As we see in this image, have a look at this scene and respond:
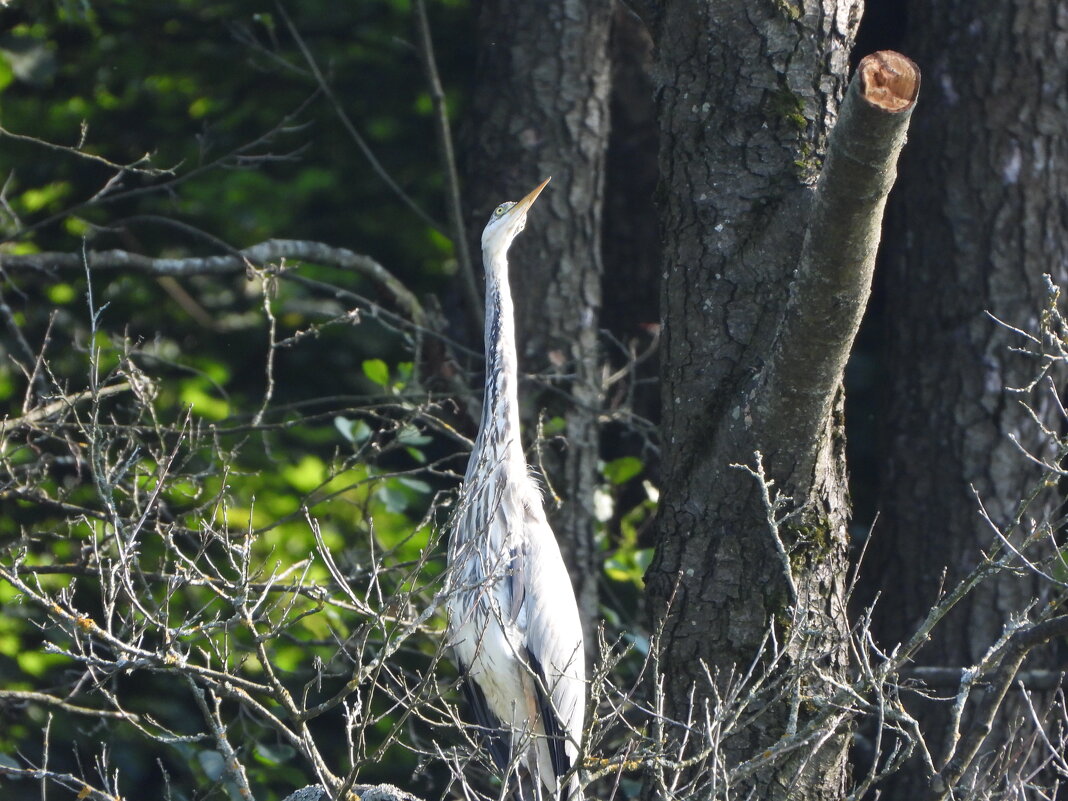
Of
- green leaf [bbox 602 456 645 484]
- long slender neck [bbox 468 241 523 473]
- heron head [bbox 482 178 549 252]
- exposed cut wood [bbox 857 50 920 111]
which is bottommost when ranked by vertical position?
green leaf [bbox 602 456 645 484]

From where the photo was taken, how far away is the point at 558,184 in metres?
5.70

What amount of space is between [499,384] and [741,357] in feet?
4.03

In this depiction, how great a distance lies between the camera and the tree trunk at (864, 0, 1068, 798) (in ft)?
16.0

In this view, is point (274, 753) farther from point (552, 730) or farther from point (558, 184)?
point (558, 184)

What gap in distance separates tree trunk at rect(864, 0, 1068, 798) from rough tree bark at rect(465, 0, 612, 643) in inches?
51.6

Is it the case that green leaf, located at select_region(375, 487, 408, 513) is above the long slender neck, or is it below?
below

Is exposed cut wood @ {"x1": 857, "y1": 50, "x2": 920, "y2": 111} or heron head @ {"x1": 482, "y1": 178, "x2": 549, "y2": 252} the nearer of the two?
exposed cut wood @ {"x1": 857, "y1": 50, "x2": 920, "y2": 111}

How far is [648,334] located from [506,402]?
2.30 meters

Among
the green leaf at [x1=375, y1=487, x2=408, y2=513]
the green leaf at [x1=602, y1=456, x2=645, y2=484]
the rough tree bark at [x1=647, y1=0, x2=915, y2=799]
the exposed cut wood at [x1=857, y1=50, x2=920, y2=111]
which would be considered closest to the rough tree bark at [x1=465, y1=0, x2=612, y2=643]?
the green leaf at [x1=602, y1=456, x2=645, y2=484]

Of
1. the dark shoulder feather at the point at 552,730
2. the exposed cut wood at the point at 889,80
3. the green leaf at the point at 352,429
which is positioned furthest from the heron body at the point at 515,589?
the exposed cut wood at the point at 889,80

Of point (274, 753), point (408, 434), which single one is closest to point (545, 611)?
point (408, 434)

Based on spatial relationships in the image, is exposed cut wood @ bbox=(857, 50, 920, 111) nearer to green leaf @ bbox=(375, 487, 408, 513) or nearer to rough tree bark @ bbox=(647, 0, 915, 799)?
rough tree bark @ bbox=(647, 0, 915, 799)

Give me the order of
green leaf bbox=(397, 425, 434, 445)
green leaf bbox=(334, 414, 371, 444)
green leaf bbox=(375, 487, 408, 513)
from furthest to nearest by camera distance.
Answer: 1. green leaf bbox=(375, 487, 408, 513)
2. green leaf bbox=(334, 414, 371, 444)
3. green leaf bbox=(397, 425, 434, 445)

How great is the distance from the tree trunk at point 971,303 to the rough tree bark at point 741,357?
1.65 m
